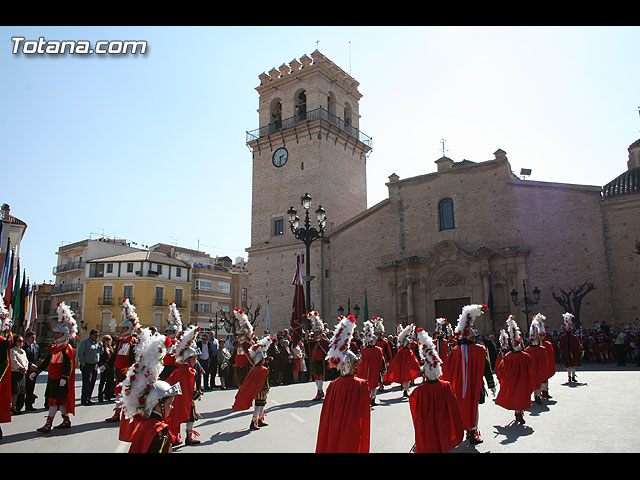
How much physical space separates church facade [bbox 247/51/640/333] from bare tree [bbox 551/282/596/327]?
0.44m

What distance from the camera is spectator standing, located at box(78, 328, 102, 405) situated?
40.6 feet

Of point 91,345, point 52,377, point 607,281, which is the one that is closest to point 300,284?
point 91,345

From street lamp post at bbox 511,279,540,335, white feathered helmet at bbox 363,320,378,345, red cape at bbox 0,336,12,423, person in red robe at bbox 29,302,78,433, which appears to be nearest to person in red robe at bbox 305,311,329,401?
white feathered helmet at bbox 363,320,378,345

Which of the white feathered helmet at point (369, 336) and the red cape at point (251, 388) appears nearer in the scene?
the red cape at point (251, 388)

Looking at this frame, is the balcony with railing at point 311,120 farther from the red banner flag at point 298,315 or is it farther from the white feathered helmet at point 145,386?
the white feathered helmet at point 145,386

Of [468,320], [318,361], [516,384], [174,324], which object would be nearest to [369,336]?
[318,361]

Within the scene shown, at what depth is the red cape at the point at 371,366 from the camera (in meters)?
12.1

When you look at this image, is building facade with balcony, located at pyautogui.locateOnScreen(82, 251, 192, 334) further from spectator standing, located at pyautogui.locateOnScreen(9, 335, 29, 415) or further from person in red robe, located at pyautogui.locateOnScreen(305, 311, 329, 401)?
spectator standing, located at pyautogui.locateOnScreen(9, 335, 29, 415)

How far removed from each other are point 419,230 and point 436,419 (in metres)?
25.2

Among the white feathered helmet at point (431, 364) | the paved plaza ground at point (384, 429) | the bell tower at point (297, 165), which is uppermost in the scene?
the bell tower at point (297, 165)

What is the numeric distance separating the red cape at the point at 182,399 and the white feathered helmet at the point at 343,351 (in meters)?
2.50

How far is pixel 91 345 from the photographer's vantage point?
498 inches

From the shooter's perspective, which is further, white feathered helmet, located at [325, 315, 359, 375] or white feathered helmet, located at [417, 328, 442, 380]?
white feathered helmet, located at [417, 328, 442, 380]

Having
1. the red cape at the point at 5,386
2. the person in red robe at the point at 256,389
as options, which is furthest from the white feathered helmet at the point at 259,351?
the red cape at the point at 5,386
